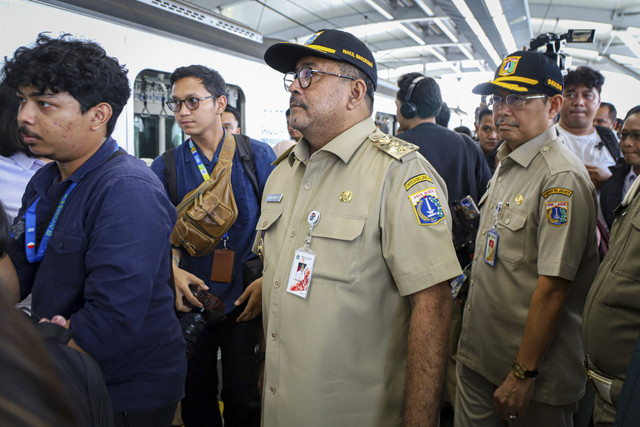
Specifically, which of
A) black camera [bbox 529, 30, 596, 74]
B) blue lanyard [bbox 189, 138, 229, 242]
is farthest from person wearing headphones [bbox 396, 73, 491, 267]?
blue lanyard [bbox 189, 138, 229, 242]

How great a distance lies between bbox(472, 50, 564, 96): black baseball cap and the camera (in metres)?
1.86

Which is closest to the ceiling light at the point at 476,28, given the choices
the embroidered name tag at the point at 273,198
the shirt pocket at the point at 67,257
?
Answer: the embroidered name tag at the point at 273,198

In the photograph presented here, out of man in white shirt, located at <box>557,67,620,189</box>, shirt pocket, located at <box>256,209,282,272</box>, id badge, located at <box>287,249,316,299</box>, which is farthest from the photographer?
man in white shirt, located at <box>557,67,620,189</box>

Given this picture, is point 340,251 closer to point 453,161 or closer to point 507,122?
point 507,122

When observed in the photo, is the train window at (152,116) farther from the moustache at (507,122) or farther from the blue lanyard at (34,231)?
the moustache at (507,122)

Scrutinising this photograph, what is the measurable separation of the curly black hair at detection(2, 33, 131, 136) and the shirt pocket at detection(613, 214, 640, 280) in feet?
5.43

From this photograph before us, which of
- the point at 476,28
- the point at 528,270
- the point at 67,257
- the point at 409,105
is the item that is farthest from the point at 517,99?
the point at 476,28

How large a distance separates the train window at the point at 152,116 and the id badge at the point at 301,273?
265 centimetres

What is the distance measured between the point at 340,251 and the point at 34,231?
40.7 inches

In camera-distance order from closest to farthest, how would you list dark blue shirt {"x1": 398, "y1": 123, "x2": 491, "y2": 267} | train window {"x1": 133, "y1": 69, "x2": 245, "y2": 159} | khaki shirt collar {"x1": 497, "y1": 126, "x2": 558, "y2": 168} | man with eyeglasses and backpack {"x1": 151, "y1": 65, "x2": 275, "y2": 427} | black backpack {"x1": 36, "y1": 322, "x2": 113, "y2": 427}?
black backpack {"x1": 36, "y1": 322, "x2": 113, "y2": 427} < khaki shirt collar {"x1": 497, "y1": 126, "x2": 558, "y2": 168} < man with eyeglasses and backpack {"x1": 151, "y1": 65, "x2": 275, "y2": 427} < dark blue shirt {"x1": 398, "y1": 123, "x2": 491, "y2": 267} < train window {"x1": 133, "y1": 69, "x2": 245, "y2": 159}

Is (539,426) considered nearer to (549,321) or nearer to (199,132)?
(549,321)

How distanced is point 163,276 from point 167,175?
1.08m

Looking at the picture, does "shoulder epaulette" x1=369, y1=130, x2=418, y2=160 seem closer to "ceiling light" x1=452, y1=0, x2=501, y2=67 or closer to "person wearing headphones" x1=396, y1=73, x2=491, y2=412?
"person wearing headphones" x1=396, y1=73, x2=491, y2=412

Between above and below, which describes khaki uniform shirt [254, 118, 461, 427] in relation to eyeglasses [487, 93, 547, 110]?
below
